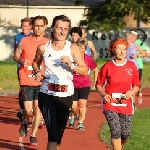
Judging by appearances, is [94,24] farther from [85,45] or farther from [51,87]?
[51,87]

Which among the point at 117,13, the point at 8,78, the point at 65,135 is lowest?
the point at 8,78

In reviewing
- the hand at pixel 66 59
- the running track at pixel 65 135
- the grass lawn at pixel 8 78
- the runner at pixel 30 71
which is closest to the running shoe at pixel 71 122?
the running track at pixel 65 135

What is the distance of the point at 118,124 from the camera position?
417 inches

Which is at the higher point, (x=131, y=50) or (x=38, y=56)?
(x=38, y=56)

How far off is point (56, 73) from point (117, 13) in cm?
3439

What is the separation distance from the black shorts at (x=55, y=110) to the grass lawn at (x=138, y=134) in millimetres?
2874

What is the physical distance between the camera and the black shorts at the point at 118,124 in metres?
10.5

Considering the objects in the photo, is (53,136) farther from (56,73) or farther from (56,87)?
(56,73)

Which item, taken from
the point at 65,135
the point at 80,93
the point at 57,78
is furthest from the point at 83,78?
the point at 57,78

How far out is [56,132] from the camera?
32.7 ft

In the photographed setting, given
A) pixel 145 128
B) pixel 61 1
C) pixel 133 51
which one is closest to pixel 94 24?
pixel 61 1

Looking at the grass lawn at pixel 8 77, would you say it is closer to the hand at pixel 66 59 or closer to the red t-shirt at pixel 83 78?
the red t-shirt at pixel 83 78

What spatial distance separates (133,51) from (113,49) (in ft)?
27.0

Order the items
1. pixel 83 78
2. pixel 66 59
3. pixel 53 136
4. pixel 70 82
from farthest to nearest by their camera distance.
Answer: pixel 83 78 < pixel 70 82 < pixel 53 136 < pixel 66 59
